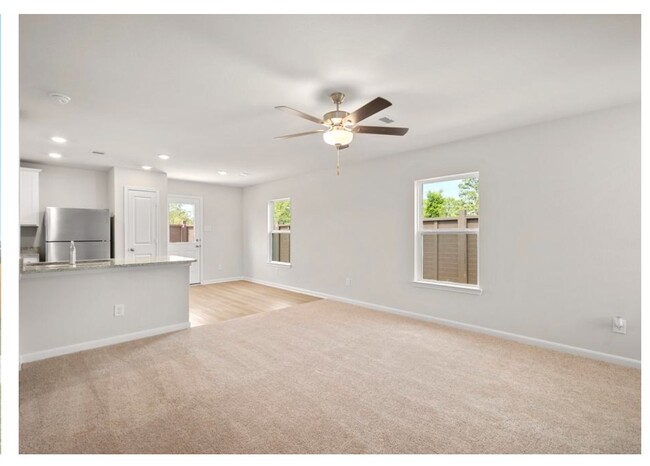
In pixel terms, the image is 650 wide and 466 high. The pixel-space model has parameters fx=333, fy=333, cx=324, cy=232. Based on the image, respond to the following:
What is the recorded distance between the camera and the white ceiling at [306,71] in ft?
5.80

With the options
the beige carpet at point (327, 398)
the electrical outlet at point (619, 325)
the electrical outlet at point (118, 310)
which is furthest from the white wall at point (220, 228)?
the electrical outlet at point (619, 325)

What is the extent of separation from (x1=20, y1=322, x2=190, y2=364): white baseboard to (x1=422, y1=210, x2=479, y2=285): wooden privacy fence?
3145mm

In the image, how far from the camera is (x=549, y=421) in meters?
2.03

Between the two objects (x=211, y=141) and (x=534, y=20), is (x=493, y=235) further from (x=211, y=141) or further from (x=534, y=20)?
(x=211, y=141)

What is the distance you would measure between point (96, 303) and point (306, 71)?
3.01 metres

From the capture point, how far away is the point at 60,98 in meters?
2.66

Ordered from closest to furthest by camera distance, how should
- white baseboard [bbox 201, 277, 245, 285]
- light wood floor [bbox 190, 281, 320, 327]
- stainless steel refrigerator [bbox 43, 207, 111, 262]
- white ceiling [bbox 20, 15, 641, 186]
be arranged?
white ceiling [bbox 20, 15, 641, 186], light wood floor [bbox 190, 281, 320, 327], stainless steel refrigerator [bbox 43, 207, 111, 262], white baseboard [bbox 201, 277, 245, 285]

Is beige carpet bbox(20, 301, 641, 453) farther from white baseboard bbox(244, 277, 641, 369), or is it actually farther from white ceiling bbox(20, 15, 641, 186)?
white ceiling bbox(20, 15, 641, 186)

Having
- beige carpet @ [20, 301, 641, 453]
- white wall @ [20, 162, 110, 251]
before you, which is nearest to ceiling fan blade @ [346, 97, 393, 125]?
beige carpet @ [20, 301, 641, 453]

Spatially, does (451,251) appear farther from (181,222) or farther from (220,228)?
(181,222)

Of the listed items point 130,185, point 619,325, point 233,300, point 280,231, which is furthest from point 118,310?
point 619,325

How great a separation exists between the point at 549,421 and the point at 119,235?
6110 millimetres

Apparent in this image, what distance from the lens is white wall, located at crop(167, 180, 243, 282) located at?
7320 mm
